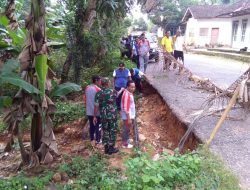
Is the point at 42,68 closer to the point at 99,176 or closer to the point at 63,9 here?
the point at 99,176

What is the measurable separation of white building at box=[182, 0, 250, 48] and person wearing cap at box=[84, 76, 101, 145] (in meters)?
21.3

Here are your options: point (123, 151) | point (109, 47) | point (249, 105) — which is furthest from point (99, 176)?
point (109, 47)

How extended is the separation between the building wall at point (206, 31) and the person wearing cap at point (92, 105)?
25448 mm

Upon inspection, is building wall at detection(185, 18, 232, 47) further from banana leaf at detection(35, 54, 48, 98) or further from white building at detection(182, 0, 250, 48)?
banana leaf at detection(35, 54, 48, 98)

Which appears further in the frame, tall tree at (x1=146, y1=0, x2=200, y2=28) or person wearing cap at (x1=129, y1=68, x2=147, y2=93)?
tall tree at (x1=146, y1=0, x2=200, y2=28)

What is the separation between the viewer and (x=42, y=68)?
562 cm

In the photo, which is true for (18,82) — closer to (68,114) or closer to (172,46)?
(68,114)

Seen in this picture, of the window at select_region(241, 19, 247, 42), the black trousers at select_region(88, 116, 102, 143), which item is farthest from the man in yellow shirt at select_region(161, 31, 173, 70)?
the window at select_region(241, 19, 247, 42)

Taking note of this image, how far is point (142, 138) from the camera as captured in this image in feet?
25.8

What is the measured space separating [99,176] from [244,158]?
96.6 inches

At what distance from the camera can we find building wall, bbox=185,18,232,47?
104ft

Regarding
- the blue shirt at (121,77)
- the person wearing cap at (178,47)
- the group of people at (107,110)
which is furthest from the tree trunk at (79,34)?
Result: the group of people at (107,110)

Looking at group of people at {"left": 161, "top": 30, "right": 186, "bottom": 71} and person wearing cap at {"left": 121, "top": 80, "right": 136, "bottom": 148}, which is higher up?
group of people at {"left": 161, "top": 30, "right": 186, "bottom": 71}

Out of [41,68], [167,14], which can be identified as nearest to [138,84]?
[41,68]
